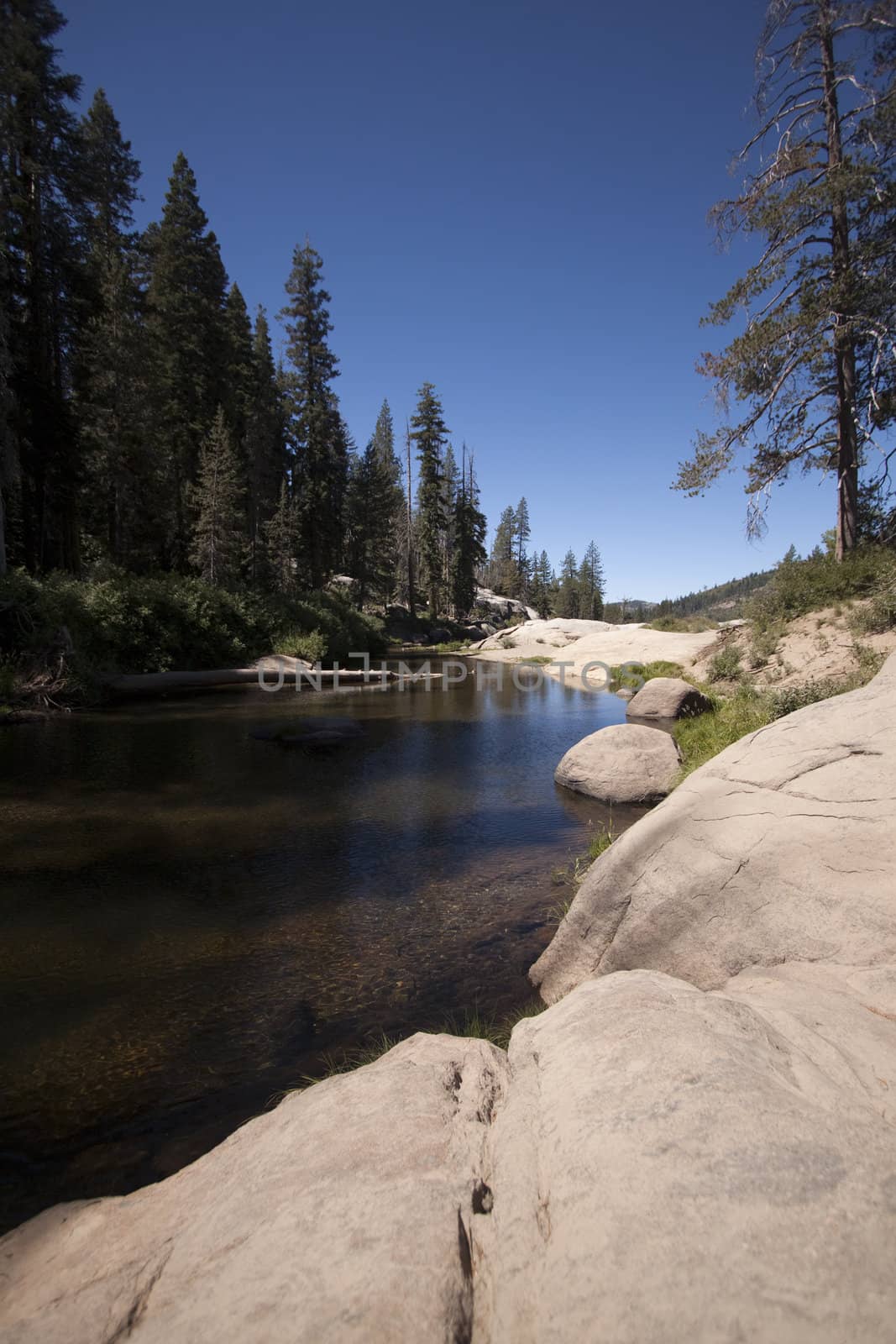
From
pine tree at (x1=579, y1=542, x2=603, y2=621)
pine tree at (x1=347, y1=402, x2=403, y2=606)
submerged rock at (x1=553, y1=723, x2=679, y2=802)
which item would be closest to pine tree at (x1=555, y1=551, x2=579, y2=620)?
pine tree at (x1=579, y1=542, x2=603, y2=621)

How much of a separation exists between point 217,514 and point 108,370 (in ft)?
23.9

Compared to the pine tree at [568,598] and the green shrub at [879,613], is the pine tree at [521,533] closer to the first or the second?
the pine tree at [568,598]

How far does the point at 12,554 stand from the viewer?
2545cm

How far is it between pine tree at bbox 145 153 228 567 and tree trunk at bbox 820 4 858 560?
98.4 ft

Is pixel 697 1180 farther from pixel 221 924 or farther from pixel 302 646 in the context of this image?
pixel 302 646

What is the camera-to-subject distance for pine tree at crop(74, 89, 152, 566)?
1006 inches

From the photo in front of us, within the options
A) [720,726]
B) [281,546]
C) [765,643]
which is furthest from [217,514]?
[720,726]

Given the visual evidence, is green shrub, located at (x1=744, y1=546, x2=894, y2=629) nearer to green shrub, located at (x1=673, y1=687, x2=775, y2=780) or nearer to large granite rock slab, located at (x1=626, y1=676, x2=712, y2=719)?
green shrub, located at (x1=673, y1=687, x2=775, y2=780)

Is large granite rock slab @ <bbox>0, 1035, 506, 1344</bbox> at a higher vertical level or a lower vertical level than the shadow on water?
higher

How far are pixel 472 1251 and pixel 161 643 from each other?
25.2 meters

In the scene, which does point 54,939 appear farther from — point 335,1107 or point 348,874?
point 335,1107

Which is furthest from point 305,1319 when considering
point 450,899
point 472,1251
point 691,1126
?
point 450,899

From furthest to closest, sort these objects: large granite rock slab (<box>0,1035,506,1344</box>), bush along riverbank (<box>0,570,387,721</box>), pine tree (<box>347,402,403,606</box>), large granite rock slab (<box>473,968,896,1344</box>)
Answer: pine tree (<box>347,402,403,606</box>), bush along riverbank (<box>0,570,387,721</box>), large granite rock slab (<box>0,1035,506,1344</box>), large granite rock slab (<box>473,968,896,1344</box>)

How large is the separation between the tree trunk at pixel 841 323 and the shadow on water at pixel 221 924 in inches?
438
